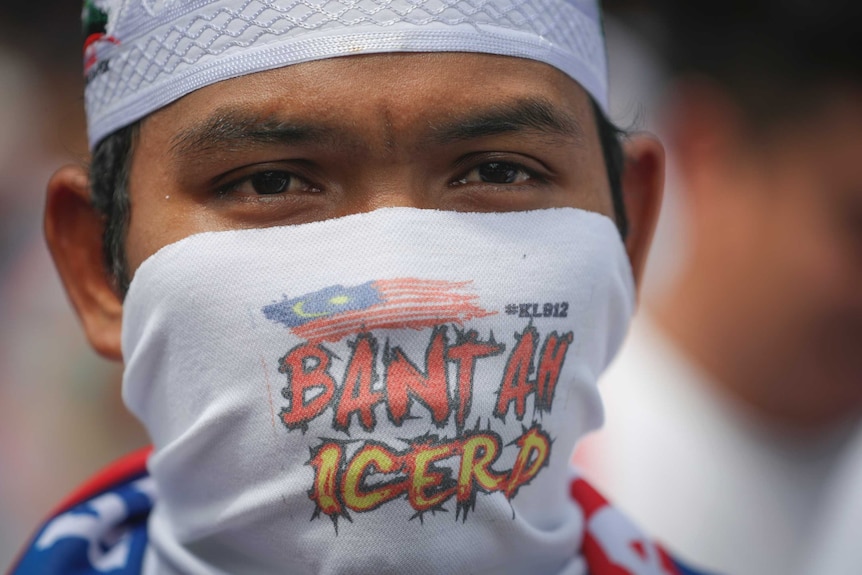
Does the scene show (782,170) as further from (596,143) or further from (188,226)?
(188,226)

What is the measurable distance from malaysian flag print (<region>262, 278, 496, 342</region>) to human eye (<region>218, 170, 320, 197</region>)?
0.25 meters

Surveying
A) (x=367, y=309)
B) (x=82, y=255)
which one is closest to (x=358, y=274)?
(x=367, y=309)

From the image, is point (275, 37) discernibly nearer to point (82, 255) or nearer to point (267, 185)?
point (267, 185)

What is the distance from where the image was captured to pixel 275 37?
5.58ft

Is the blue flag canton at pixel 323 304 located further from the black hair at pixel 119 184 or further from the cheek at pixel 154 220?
the black hair at pixel 119 184

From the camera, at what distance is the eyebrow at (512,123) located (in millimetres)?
1704

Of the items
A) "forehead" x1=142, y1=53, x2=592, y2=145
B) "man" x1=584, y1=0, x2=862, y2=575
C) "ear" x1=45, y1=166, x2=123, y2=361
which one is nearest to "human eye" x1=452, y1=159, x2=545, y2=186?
"forehead" x1=142, y1=53, x2=592, y2=145

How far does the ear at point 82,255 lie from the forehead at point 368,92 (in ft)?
1.46

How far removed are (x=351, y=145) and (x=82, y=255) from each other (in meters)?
0.78

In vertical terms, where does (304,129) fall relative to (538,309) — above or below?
above

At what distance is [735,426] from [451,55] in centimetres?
299

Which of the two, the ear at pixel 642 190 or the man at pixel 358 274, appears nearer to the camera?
the man at pixel 358 274

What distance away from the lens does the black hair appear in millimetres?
1897

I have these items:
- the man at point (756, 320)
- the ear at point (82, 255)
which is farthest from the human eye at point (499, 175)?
the man at point (756, 320)
